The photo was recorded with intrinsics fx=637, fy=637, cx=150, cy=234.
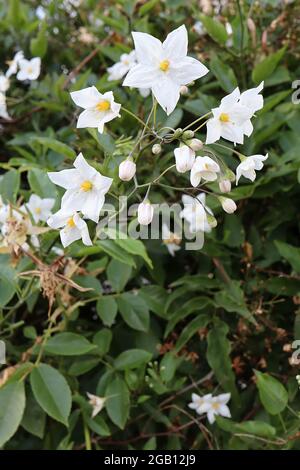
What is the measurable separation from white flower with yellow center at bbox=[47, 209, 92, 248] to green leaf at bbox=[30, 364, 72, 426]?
1.00ft

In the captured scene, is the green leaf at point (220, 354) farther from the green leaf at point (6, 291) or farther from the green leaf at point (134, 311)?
the green leaf at point (6, 291)

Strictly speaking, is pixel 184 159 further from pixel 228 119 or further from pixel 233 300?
pixel 233 300

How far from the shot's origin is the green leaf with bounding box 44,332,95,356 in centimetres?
104

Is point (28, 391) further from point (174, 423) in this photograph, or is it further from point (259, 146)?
point (259, 146)

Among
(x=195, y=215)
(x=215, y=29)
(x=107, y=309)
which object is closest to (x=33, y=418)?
(x=107, y=309)

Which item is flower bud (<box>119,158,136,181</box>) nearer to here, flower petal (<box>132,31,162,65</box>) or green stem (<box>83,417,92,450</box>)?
flower petal (<box>132,31,162,65</box>)

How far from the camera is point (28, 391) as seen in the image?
43.4 inches

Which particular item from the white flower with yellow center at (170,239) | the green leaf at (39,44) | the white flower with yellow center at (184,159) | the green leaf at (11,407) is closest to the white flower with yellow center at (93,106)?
the white flower with yellow center at (184,159)

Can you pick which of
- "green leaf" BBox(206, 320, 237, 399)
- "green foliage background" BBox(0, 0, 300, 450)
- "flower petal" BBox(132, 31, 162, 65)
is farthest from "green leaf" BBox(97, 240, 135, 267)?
"flower petal" BBox(132, 31, 162, 65)

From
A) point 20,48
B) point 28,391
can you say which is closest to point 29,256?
point 28,391

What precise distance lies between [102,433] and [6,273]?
1.03 ft

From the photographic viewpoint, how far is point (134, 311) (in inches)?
44.1

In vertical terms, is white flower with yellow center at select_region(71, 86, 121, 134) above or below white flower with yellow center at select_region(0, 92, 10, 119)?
above

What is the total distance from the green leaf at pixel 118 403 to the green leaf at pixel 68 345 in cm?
9
